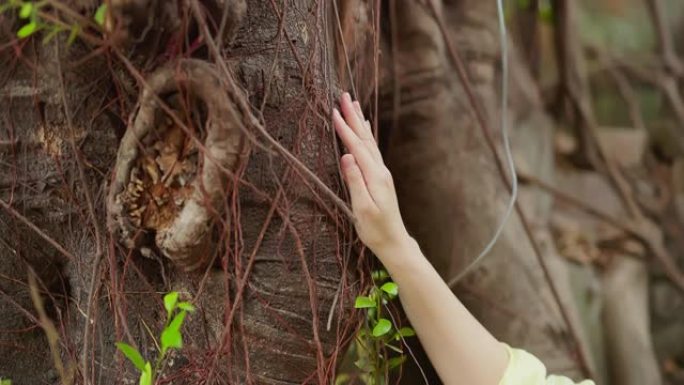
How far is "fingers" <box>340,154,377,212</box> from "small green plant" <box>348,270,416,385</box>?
0.45ft

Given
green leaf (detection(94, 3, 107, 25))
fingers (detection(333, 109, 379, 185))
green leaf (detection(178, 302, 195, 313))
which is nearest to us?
green leaf (detection(94, 3, 107, 25))

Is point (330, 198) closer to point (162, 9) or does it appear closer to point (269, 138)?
point (269, 138)

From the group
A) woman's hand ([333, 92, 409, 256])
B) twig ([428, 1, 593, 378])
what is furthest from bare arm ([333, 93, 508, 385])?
twig ([428, 1, 593, 378])

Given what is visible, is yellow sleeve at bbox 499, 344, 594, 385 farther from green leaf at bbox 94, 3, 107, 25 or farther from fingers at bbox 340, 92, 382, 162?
green leaf at bbox 94, 3, 107, 25

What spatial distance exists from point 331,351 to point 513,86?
5.05 feet

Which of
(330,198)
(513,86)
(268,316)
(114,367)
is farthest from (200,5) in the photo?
(513,86)

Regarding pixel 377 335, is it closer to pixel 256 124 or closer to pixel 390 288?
pixel 390 288

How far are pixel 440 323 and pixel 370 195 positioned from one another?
212mm

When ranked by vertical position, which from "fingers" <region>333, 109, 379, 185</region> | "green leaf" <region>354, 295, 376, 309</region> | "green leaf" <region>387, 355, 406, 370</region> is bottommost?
"green leaf" <region>387, 355, 406, 370</region>

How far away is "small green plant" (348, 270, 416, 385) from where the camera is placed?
1.27 m

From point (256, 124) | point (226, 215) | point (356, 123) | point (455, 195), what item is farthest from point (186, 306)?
point (455, 195)

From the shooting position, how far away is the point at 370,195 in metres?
1.20

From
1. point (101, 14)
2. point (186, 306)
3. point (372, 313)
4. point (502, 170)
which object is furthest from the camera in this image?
point (502, 170)

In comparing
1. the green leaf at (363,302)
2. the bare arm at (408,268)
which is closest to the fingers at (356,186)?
the bare arm at (408,268)
